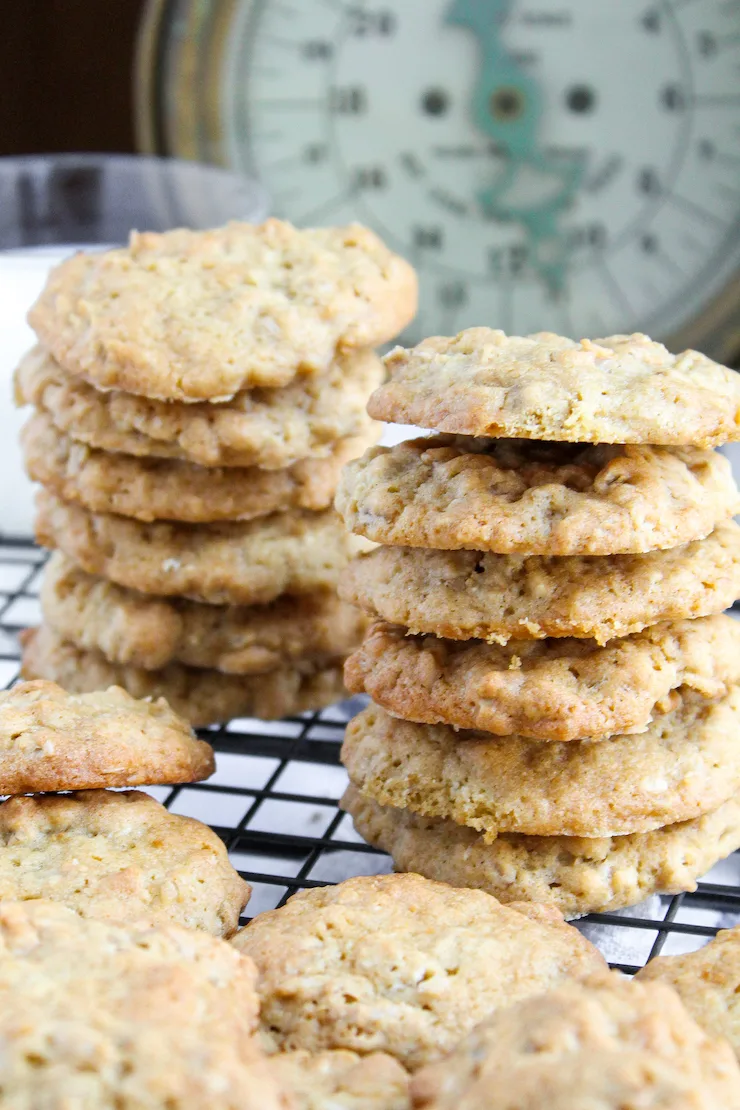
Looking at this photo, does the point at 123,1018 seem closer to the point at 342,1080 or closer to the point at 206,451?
the point at 342,1080

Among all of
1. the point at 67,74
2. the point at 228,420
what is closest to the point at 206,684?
the point at 228,420

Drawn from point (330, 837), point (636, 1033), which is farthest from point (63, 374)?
point (636, 1033)

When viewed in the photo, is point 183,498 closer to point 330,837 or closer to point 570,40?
point 330,837

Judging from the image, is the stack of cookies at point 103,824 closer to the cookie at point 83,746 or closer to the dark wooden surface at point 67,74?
the cookie at point 83,746

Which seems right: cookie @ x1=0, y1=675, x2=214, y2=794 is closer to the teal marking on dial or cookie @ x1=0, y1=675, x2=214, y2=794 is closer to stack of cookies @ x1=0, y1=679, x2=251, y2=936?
stack of cookies @ x1=0, y1=679, x2=251, y2=936

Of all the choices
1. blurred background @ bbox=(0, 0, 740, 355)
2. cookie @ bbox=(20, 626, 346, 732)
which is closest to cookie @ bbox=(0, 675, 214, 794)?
cookie @ bbox=(20, 626, 346, 732)
